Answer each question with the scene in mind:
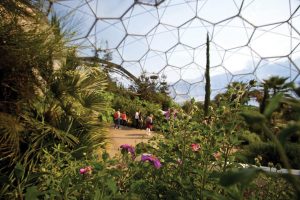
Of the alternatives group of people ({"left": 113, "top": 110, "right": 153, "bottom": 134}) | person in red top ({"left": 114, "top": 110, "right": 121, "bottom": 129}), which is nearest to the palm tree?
group of people ({"left": 113, "top": 110, "right": 153, "bottom": 134})

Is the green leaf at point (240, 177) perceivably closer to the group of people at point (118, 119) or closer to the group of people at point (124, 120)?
the group of people at point (124, 120)

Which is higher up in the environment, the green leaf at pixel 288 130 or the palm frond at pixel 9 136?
the green leaf at pixel 288 130

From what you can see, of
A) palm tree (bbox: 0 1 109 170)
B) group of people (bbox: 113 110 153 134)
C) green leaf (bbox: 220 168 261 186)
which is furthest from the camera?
group of people (bbox: 113 110 153 134)

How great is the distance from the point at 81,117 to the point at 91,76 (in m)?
0.90

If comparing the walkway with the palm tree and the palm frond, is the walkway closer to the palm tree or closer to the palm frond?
the palm tree

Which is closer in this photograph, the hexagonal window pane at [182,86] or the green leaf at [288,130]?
the green leaf at [288,130]

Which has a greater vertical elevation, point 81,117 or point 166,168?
point 81,117

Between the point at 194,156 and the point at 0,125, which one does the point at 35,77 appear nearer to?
the point at 0,125

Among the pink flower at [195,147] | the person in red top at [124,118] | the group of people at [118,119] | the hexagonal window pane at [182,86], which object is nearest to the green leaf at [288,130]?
the pink flower at [195,147]

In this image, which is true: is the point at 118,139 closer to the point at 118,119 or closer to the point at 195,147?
the point at 118,119

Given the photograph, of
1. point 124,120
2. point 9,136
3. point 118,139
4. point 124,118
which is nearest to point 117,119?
point 124,118

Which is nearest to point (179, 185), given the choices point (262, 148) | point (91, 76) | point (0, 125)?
point (0, 125)

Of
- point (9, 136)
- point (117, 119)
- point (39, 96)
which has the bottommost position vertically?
Answer: point (9, 136)

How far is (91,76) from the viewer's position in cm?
569
